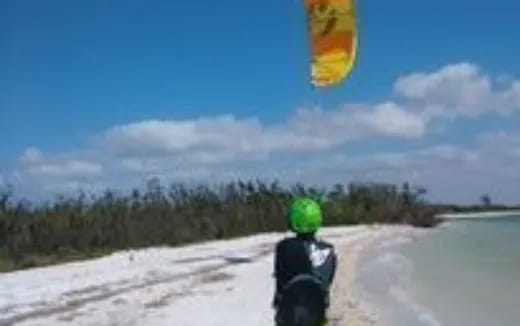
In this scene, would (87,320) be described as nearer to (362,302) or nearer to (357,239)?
(362,302)

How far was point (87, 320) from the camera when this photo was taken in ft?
50.3

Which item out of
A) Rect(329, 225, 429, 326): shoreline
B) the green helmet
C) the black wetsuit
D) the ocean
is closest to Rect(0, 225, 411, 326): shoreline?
Rect(329, 225, 429, 326): shoreline

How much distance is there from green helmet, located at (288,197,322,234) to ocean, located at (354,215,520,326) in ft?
26.6

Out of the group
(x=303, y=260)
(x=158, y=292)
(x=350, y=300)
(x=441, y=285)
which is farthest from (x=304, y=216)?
(x=441, y=285)

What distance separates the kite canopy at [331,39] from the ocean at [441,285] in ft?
13.9

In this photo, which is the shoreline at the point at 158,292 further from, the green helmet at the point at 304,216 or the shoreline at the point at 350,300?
the green helmet at the point at 304,216

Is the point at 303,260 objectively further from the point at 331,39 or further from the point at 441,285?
the point at 441,285

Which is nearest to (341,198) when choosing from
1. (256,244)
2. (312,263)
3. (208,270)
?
(256,244)

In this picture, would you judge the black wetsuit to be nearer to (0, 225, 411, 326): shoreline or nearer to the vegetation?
(0, 225, 411, 326): shoreline

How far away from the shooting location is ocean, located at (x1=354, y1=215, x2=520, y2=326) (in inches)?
695

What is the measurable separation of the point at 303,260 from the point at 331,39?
233 inches

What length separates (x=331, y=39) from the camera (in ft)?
Answer: 43.6

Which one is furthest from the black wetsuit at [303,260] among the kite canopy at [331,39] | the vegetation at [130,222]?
the vegetation at [130,222]

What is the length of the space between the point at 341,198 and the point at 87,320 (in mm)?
53847
